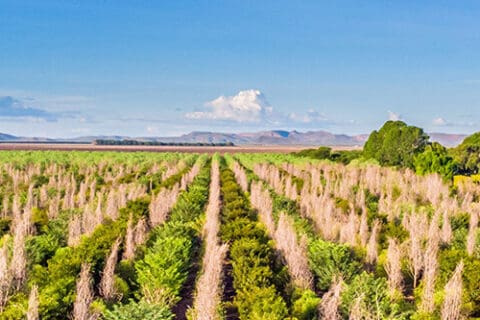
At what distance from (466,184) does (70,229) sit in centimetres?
2630

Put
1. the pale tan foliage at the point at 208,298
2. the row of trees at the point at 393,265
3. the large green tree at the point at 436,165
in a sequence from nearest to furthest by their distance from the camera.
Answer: the pale tan foliage at the point at 208,298, the row of trees at the point at 393,265, the large green tree at the point at 436,165

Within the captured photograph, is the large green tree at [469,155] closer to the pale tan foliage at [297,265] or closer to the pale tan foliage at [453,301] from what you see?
the pale tan foliage at [297,265]

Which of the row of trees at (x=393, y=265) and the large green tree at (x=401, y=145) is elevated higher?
the large green tree at (x=401, y=145)

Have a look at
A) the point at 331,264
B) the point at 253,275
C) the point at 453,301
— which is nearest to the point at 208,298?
the point at 253,275

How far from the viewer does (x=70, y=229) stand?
14.7 m

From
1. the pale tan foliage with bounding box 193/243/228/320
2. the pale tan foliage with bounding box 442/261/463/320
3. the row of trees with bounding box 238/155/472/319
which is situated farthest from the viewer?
the row of trees with bounding box 238/155/472/319

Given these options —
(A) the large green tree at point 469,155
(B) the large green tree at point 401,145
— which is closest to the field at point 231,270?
(B) the large green tree at point 401,145

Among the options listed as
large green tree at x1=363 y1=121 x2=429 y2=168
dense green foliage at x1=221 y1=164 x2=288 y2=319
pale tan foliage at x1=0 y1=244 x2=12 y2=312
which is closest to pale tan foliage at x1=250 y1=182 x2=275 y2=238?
dense green foliage at x1=221 y1=164 x2=288 y2=319

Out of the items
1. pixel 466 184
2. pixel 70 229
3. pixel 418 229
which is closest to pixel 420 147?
pixel 466 184

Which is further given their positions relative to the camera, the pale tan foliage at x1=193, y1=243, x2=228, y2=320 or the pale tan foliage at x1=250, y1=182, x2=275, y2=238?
the pale tan foliage at x1=250, y1=182, x2=275, y2=238

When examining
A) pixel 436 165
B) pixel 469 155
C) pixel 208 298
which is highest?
pixel 469 155

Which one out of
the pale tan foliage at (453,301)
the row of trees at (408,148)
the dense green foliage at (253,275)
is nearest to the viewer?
the dense green foliage at (253,275)

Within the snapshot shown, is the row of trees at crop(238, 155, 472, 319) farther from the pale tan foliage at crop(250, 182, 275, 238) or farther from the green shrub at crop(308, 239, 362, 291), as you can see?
the pale tan foliage at crop(250, 182, 275, 238)

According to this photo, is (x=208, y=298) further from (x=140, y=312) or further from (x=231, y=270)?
(x=231, y=270)
